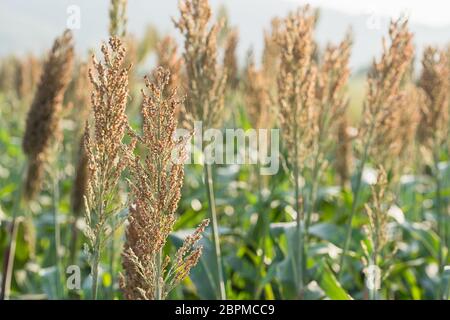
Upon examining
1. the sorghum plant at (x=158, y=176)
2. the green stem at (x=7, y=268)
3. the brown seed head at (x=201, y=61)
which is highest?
the brown seed head at (x=201, y=61)

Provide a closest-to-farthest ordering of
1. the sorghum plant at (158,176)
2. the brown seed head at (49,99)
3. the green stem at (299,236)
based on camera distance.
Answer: the sorghum plant at (158,176), the green stem at (299,236), the brown seed head at (49,99)

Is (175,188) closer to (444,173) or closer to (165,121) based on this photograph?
(165,121)

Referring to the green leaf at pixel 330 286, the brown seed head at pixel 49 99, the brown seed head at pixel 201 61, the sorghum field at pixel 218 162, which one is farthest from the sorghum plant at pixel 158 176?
the brown seed head at pixel 49 99

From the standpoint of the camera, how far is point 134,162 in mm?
1629

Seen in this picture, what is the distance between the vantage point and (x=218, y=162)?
539 cm

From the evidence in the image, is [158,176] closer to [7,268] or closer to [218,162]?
[7,268]

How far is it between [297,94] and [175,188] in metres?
1.17

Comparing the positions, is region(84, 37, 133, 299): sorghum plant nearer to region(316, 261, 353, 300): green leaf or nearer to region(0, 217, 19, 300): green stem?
region(316, 261, 353, 300): green leaf

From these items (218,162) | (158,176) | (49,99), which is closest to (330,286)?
(158,176)

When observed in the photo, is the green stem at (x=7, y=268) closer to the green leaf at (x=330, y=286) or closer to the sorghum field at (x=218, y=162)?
the sorghum field at (x=218, y=162)

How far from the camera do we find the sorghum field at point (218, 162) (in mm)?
1648

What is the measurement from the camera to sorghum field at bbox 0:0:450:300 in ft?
5.41

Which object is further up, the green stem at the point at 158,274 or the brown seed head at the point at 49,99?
the brown seed head at the point at 49,99
